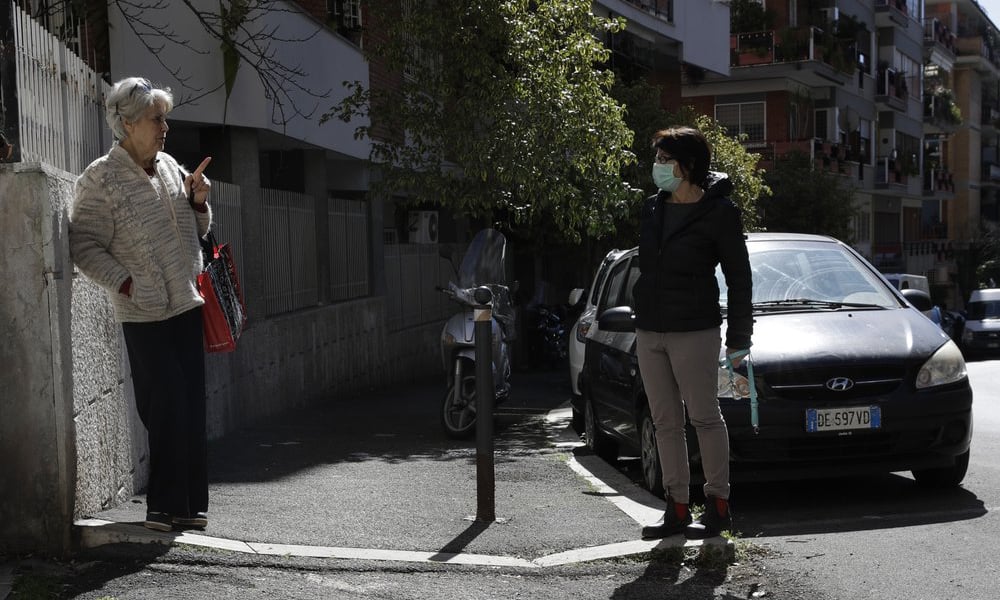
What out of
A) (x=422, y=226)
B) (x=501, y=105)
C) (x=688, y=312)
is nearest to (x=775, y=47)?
(x=422, y=226)

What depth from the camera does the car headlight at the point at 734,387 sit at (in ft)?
25.5

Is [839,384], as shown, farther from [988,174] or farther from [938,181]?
[988,174]

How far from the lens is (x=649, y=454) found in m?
8.25

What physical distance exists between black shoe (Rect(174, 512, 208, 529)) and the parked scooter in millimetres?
5161

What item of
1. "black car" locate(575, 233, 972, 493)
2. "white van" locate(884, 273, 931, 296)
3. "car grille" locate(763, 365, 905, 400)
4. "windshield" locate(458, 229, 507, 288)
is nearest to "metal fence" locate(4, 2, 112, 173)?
"black car" locate(575, 233, 972, 493)

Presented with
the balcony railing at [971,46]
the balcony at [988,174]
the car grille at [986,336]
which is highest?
the balcony railing at [971,46]

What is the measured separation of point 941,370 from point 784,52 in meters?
35.4

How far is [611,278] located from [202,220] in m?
5.54

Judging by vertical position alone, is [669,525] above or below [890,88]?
below

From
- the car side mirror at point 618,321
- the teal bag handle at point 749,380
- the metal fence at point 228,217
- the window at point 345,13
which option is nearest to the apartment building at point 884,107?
the window at point 345,13

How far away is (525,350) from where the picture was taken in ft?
83.4

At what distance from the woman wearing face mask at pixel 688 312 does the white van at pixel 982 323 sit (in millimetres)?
35287

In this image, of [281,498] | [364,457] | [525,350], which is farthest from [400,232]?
[281,498]

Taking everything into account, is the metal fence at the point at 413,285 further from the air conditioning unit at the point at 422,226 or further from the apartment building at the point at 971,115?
the apartment building at the point at 971,115
